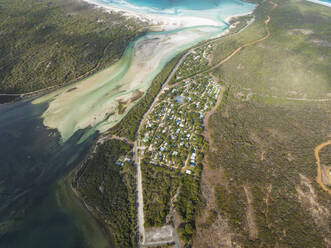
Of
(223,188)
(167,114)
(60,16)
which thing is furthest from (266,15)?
(60,16)

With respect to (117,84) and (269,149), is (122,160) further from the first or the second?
(269,149)

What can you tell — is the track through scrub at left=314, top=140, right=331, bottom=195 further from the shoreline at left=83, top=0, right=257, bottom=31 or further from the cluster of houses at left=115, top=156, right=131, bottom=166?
the shoreline at left=83, top=0, right=257, bottom=31

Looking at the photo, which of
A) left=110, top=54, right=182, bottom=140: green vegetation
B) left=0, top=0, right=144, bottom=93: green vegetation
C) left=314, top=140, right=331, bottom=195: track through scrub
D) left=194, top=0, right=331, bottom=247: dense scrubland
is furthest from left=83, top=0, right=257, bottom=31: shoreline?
left=314, top=140, right=331, bottom=195: track through scrub

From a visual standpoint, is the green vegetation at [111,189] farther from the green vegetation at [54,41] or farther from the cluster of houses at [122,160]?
the green vegetation at [54,41]

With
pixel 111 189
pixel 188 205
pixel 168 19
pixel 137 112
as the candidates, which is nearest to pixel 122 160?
pixel 111 189

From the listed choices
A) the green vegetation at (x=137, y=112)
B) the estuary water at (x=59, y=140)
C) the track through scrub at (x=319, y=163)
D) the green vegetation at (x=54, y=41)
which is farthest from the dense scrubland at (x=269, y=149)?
the green vegetation at (x=54, y=41)

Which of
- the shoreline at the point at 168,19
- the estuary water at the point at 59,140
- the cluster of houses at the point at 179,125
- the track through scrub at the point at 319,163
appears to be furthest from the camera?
the shoreline at the point at 168,19

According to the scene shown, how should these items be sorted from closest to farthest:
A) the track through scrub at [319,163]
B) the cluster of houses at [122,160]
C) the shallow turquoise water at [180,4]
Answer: the track through scrub at [319,163] → the cluster of houses at [122,160] → the shallow turquoise water at [180,4]
